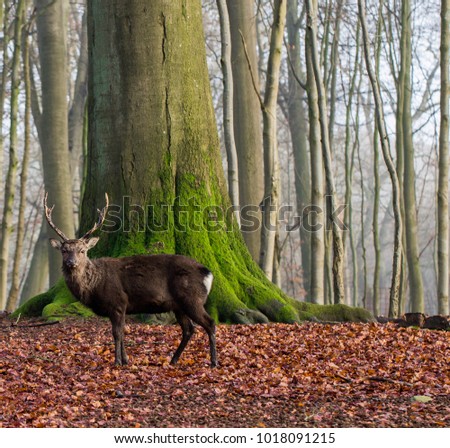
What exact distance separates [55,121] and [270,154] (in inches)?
257

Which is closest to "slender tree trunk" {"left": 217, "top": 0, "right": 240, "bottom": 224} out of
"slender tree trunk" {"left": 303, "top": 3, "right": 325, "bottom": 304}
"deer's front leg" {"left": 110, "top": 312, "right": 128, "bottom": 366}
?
"slender tree trunk" {"left": 303, "top": 3, "right": 325, "bottom": 304}

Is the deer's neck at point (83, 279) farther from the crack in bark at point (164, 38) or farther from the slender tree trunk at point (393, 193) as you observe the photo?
the slender tree trunk at point (393, 193)

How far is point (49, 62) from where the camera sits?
57.0 ft

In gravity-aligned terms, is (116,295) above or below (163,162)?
below

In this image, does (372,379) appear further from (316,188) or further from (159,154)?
(316,188)

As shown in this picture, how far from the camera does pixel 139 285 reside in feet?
25.8

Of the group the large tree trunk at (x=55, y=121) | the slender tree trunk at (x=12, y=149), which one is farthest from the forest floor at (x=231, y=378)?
the large tree trunk at (x=55, y=121)

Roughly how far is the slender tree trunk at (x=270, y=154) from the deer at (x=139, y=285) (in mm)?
4246

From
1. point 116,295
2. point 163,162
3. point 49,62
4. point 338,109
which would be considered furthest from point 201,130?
point 338,109

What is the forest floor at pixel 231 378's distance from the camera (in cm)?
576

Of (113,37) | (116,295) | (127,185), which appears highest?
(113,37)
